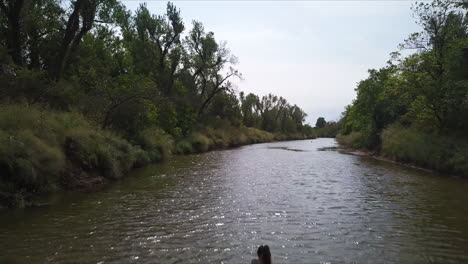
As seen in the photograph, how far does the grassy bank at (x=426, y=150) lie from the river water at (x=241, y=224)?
130 inches

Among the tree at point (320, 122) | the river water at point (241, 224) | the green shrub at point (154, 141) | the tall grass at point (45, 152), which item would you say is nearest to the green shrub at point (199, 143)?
the green shrub at point (154, 141)

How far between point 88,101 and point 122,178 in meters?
7.01

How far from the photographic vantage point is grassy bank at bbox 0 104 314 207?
10.5 m

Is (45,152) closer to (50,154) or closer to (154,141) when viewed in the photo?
(50,154)

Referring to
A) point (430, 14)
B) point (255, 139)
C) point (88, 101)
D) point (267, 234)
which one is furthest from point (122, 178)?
point (255, 139)

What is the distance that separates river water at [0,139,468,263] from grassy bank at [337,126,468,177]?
3.31 m

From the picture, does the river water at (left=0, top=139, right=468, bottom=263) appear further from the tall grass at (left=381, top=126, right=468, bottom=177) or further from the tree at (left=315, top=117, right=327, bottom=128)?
the tree at (left=315, top=117, right=327, bottom=128)

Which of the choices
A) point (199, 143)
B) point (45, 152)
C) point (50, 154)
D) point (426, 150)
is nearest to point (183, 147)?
point (199, 143)

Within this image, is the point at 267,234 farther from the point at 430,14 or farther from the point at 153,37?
the point at 153,37

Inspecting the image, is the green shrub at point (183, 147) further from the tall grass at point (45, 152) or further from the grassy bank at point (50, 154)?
the tall grass at point (45, 152)

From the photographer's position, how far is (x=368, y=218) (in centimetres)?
1003

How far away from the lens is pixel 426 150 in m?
21.8

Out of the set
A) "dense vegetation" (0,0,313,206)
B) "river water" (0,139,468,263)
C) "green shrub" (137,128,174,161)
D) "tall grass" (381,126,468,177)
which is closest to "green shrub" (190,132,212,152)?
"dense vegetation" (0,0,313,206)

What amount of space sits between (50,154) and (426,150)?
22312 mm
